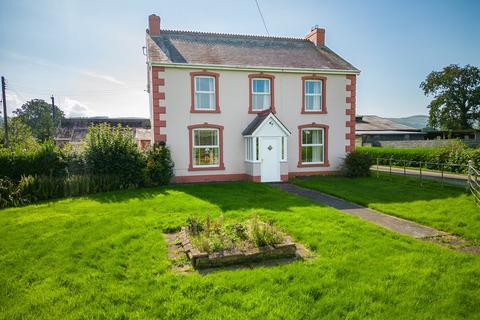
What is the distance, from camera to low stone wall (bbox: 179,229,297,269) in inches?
229

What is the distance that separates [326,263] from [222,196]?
273 inches

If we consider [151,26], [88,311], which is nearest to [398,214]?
[88,311]

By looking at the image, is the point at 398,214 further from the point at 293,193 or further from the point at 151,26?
the point at 151,26

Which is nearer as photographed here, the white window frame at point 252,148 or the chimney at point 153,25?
the white window frame at point 252,148

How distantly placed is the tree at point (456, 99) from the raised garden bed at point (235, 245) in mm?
56931

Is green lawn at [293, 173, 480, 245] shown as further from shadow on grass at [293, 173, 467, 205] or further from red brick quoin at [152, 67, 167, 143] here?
red brick quoin at [152, 67, 167, 143]

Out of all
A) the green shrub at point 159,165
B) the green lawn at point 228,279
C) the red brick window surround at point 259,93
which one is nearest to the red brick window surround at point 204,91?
the red brick window surround at point 259,93

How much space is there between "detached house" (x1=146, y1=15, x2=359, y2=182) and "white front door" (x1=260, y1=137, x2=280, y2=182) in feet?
0.17

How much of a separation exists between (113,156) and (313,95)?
11.5 m

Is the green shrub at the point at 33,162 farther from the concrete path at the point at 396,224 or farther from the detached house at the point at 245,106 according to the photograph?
the concrete path at the point at 396,224

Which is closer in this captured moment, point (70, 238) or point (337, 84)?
point (70, 238)

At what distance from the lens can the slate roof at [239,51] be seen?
17156mm

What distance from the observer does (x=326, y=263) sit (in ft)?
19.1

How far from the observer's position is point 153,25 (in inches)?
733
